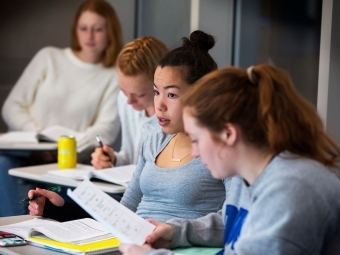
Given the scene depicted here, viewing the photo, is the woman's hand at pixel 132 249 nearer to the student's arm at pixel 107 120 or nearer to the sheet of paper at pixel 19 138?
the sheet of paper at pixel 19 138

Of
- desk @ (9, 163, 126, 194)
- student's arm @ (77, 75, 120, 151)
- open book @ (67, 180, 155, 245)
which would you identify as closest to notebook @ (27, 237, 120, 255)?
open book @ (67, 180, 155, 245)

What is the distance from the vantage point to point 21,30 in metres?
5.12

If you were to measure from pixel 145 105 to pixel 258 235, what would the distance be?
1.73 meters

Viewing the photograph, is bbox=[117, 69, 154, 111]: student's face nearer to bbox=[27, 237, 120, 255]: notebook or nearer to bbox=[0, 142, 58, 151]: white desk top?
bbox=[0, 142, 58, 151]: white desk top

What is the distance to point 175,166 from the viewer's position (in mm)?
2068

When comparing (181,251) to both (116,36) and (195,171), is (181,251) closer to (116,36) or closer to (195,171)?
(195,171)

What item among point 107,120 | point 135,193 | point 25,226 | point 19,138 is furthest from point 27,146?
point 25,226

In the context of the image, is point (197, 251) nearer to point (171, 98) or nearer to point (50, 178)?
point (171, 98)

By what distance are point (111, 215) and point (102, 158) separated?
1494 mm

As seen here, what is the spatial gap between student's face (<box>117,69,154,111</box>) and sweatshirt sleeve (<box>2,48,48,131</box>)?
50.3 inches

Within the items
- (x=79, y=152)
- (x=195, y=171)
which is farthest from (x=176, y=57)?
(x=79, y=152)

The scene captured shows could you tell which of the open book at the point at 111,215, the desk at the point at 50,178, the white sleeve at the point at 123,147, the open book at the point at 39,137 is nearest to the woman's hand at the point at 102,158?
the white sleeve at the point at 123,147

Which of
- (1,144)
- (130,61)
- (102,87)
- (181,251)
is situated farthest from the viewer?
(102,87)

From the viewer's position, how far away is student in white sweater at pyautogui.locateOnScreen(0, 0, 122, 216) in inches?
163
